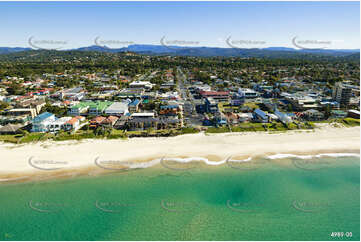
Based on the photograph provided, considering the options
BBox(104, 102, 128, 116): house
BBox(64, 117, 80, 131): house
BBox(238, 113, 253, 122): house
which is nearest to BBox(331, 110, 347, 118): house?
BBox(238, 113, 253, 122): house

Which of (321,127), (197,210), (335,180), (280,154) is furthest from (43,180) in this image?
(321,127)

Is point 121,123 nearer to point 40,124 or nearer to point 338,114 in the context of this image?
point 40,124

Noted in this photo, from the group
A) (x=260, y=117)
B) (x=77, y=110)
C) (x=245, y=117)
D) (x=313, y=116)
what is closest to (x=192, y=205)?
(x=245, y=117)

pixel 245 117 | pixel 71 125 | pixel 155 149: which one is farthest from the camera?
pixel 245 117

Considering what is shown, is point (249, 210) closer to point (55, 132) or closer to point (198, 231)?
point (198, 231)

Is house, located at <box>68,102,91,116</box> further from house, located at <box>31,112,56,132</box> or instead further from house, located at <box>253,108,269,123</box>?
house, located at <box>253,108,269,123</box>

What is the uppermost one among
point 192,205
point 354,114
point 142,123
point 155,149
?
point 142,123
